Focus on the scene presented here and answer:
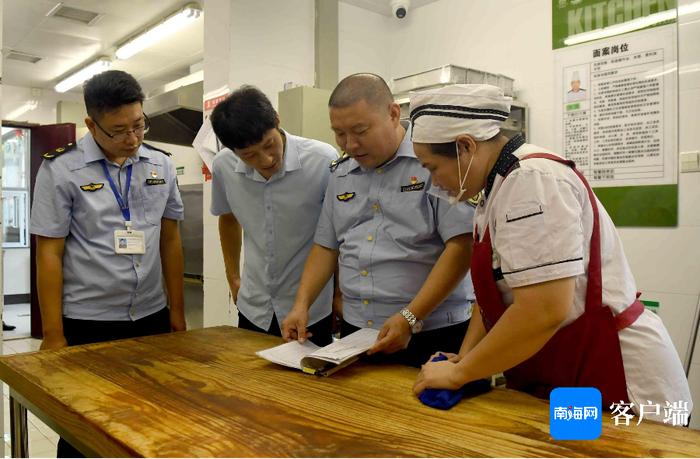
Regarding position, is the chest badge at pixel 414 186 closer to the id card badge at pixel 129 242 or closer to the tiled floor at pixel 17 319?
the id card badge at pixel 129 242

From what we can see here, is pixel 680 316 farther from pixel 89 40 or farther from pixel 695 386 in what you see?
pixel 89 40

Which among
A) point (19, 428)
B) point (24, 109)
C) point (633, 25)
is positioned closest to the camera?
point (19, 428)

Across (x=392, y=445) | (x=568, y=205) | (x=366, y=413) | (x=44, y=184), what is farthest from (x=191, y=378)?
A: (x=44, y=184)

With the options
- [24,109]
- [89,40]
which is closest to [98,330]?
[89,40]

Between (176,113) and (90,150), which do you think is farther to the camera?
(176,113)

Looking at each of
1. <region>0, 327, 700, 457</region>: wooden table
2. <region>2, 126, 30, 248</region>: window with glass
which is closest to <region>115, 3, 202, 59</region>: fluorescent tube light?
<region>2, 126, 30, 248</region>: window with glass

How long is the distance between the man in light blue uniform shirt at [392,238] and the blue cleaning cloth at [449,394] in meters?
0.28

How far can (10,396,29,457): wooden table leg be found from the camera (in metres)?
1.46

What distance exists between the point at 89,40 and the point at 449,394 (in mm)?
6132

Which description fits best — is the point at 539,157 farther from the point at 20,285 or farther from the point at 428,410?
the point at 20,285

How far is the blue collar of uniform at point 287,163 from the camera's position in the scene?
73.7 inches

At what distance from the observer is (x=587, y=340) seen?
3.48ft

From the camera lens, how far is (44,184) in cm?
183

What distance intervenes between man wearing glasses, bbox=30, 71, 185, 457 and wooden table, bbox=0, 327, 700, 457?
431 mm
